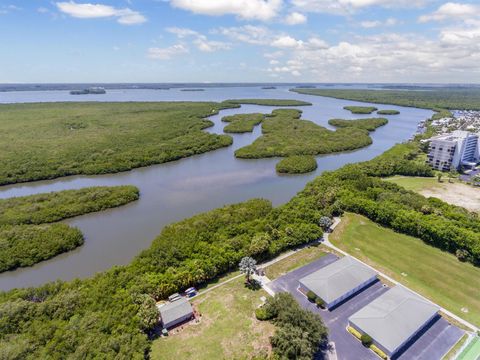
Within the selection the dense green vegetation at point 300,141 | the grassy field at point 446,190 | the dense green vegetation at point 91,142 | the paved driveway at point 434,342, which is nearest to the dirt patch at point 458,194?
the grassy field at point 446,190

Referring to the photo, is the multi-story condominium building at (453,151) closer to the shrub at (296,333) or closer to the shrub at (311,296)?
the shrub at (311,296)

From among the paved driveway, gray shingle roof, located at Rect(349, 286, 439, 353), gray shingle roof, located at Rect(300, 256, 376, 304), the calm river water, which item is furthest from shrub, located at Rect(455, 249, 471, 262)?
the calm river water

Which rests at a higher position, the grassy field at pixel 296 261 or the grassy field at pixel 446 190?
the grassy field at pixel 446 190

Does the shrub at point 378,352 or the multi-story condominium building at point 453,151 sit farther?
the multi-story condominium building at point 453,151

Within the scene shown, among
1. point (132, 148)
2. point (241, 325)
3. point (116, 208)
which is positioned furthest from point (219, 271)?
point (132, 148)

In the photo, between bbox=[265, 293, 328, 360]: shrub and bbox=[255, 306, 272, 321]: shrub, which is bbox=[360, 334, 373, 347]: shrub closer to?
bbox=[265, 293, 328, 360]: shrub

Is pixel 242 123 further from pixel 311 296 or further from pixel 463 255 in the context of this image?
pixel 311 296

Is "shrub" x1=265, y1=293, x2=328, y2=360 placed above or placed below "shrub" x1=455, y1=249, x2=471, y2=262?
above
